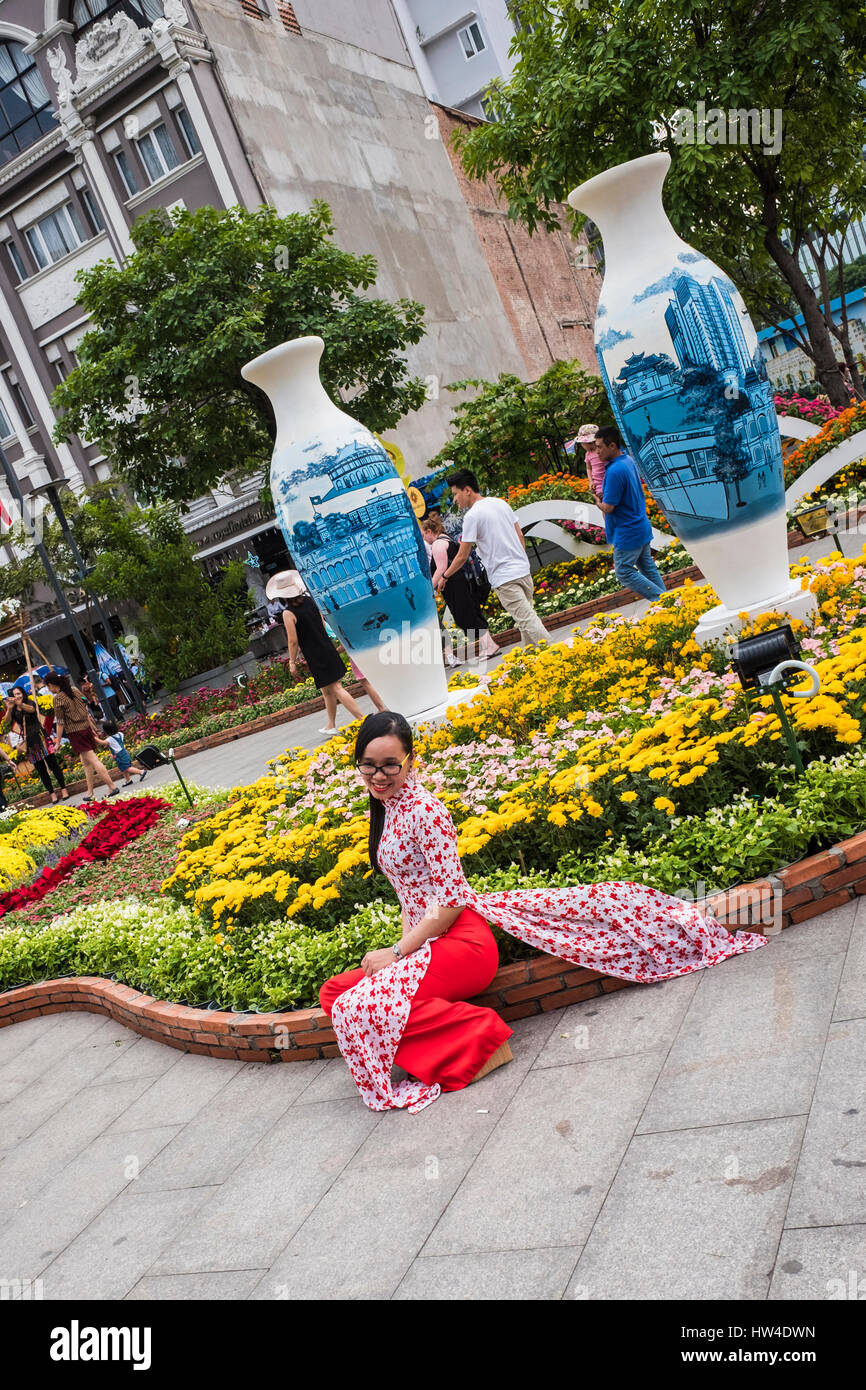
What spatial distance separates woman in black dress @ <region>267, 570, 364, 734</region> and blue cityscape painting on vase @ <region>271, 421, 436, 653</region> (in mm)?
1926

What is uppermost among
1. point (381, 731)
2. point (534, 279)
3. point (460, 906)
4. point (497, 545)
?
point (534, 279)

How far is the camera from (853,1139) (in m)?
2.64

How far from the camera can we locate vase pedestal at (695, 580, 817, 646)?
6500mm

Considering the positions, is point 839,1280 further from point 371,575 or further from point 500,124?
point 500,124

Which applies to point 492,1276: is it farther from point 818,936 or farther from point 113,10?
point 113,10

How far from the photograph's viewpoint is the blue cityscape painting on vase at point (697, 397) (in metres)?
6.23

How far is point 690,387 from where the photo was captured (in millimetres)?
6277

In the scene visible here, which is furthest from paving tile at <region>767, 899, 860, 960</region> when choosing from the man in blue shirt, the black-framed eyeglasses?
the man in blue shirt

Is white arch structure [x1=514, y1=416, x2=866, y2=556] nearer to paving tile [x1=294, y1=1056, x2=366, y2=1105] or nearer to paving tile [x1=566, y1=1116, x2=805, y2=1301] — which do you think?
paving tile [x1=294, y1=1056, x2=366, y2=1105]

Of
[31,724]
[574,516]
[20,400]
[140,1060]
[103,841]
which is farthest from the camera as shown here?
[20,400]

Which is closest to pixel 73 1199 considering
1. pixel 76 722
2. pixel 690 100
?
pixel 76 722

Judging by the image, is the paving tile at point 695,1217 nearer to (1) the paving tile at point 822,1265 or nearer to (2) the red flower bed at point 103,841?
(1) the paving tile at point 822,1265

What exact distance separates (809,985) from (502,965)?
4.00 feet

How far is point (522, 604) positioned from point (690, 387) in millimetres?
3536
